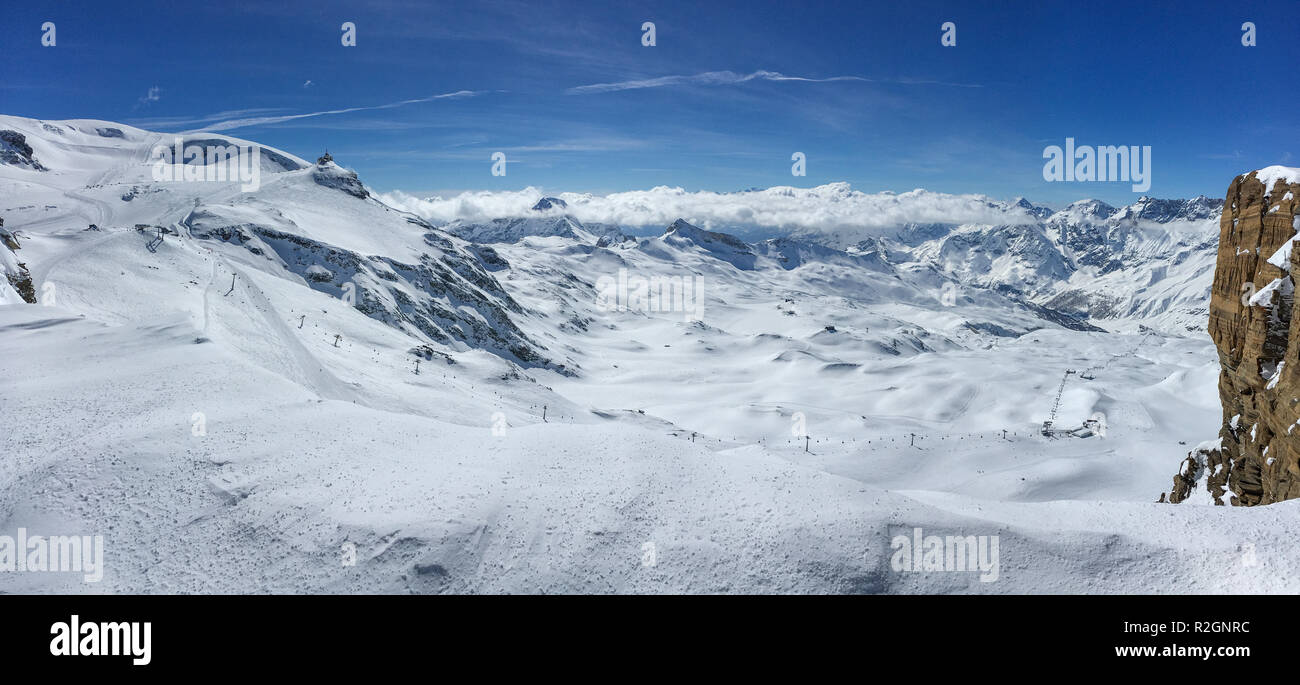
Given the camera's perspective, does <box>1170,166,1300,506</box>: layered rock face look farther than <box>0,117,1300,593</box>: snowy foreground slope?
Yes

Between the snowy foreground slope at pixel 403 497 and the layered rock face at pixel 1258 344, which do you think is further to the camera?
the layered rock face at pixel 1258 344

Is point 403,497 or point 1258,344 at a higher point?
point 1258,344

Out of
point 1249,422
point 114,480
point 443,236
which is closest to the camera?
point 114,480

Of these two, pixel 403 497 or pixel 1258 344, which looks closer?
pixel 403 497
